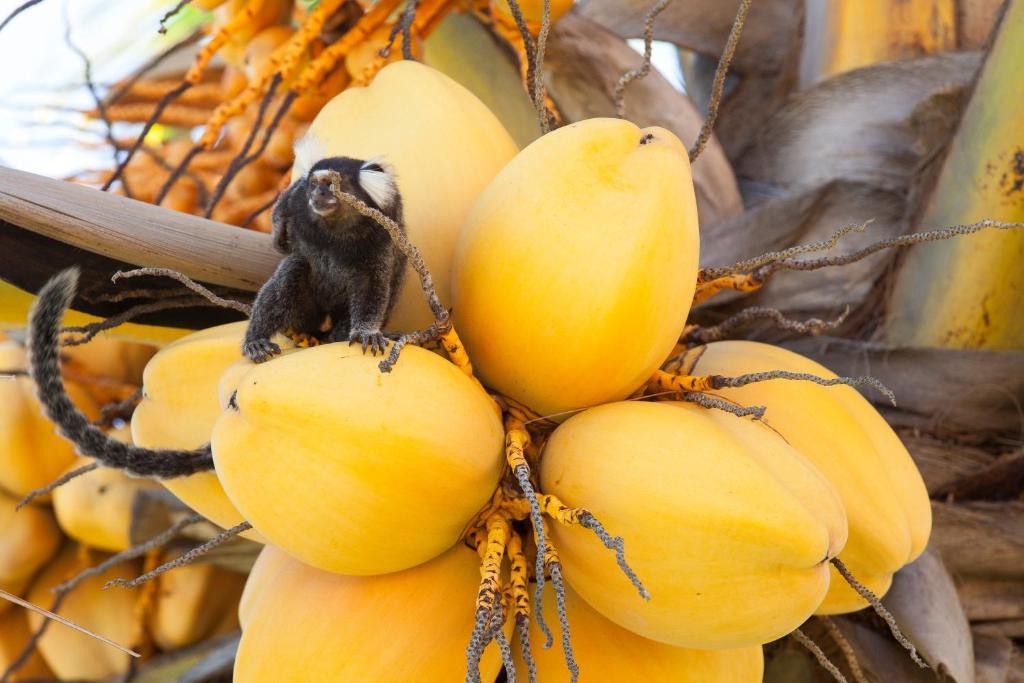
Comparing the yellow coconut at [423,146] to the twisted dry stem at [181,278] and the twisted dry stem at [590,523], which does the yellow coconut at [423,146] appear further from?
the twisted dry stem at [590,523]

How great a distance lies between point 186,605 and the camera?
1.65m

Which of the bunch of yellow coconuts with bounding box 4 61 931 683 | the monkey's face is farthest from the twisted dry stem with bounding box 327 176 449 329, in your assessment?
the monkey's face

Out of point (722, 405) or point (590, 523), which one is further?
point (722, 405)

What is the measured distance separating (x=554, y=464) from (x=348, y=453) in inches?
7.6

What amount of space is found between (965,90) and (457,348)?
107cm

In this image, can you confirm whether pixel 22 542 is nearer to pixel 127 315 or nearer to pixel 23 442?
pixel 23 442

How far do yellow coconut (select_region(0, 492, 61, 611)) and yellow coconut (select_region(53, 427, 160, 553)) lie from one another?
7 cm

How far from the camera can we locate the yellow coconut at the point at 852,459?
96 centimetres

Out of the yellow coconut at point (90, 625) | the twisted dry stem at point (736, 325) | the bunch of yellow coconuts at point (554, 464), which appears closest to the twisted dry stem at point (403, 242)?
the bunch of yellow coconuts at point (554, 464)

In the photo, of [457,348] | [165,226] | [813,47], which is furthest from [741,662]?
[813,47]

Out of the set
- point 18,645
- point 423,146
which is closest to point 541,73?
point 423,146

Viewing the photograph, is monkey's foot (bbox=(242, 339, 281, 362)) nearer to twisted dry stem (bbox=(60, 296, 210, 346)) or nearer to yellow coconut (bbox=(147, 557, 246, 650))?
twisted dry stem (bbox=(60, 296, 210, 346))

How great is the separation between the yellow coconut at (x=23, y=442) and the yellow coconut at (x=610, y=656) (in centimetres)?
104

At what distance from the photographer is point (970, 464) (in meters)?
1.34
